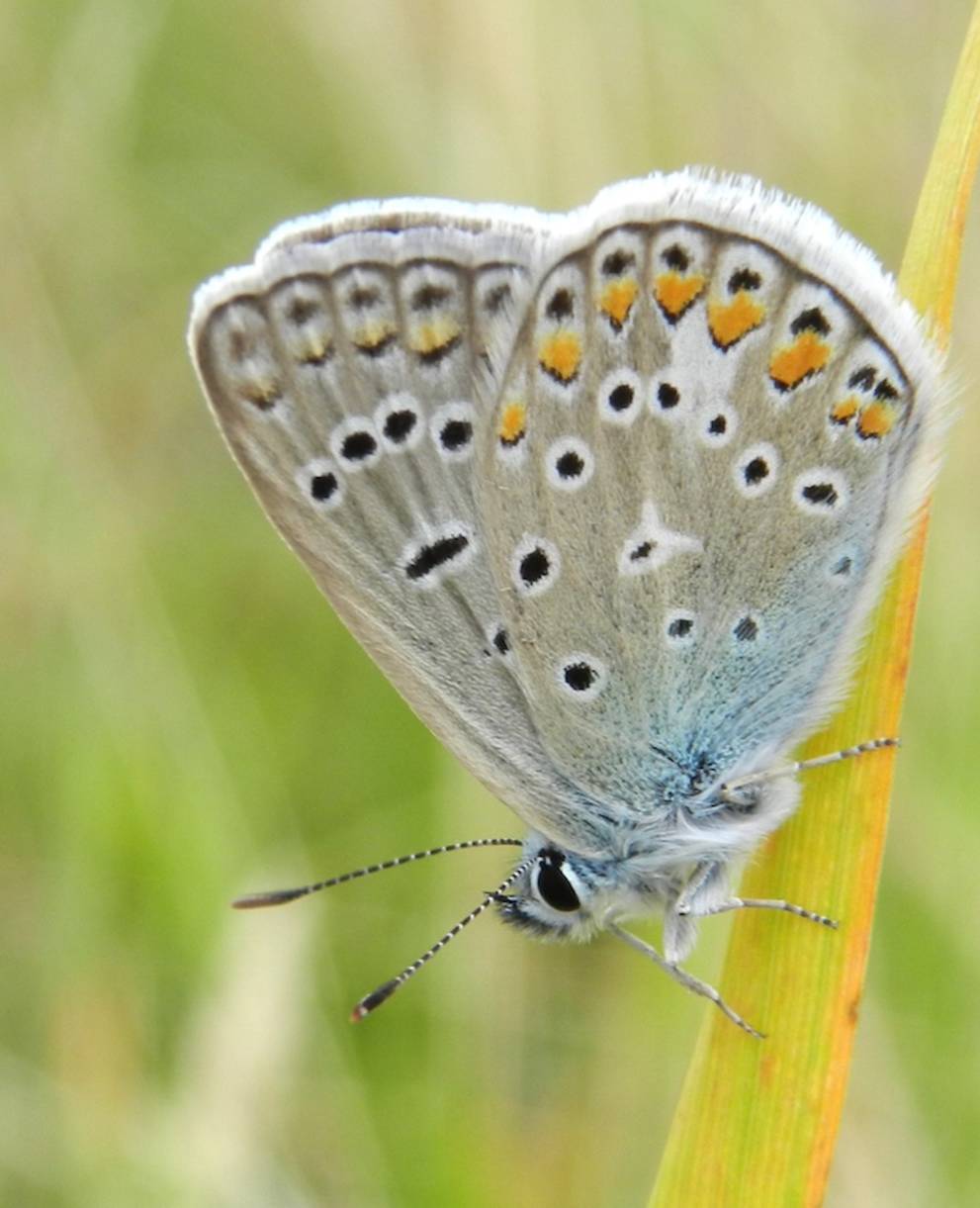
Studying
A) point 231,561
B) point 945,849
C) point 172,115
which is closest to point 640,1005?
point 945,849

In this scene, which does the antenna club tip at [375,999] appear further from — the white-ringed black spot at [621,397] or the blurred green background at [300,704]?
the white-ringed black spot at [621,397]

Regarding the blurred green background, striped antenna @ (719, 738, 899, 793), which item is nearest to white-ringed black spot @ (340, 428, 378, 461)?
striped antenna @ (719, 738, 899, 793)

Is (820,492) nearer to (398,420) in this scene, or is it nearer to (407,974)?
(398,420)

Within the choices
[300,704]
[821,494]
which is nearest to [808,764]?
[821,494]

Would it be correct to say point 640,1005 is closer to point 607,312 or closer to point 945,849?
point 945,849

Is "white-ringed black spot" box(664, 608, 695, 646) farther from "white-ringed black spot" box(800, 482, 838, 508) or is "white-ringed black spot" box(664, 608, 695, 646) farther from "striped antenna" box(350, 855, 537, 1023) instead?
"striped antenna" box(350, 855, 537, 1023)

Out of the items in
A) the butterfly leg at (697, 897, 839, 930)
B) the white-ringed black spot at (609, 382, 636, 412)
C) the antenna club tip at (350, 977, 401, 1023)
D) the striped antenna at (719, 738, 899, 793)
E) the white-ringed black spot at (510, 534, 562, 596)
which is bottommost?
the antenna club tip at (350, 977, 401, 1023)

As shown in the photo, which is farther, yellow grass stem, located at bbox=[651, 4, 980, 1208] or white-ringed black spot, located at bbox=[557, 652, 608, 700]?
white-ringed black spot, located at bbox=[557, 652, 608, 700]

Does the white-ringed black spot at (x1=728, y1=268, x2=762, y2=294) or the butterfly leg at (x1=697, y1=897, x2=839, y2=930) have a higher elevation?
the white-ringed black spot at (x1=728, y1=268, x2=762, y2=294)
